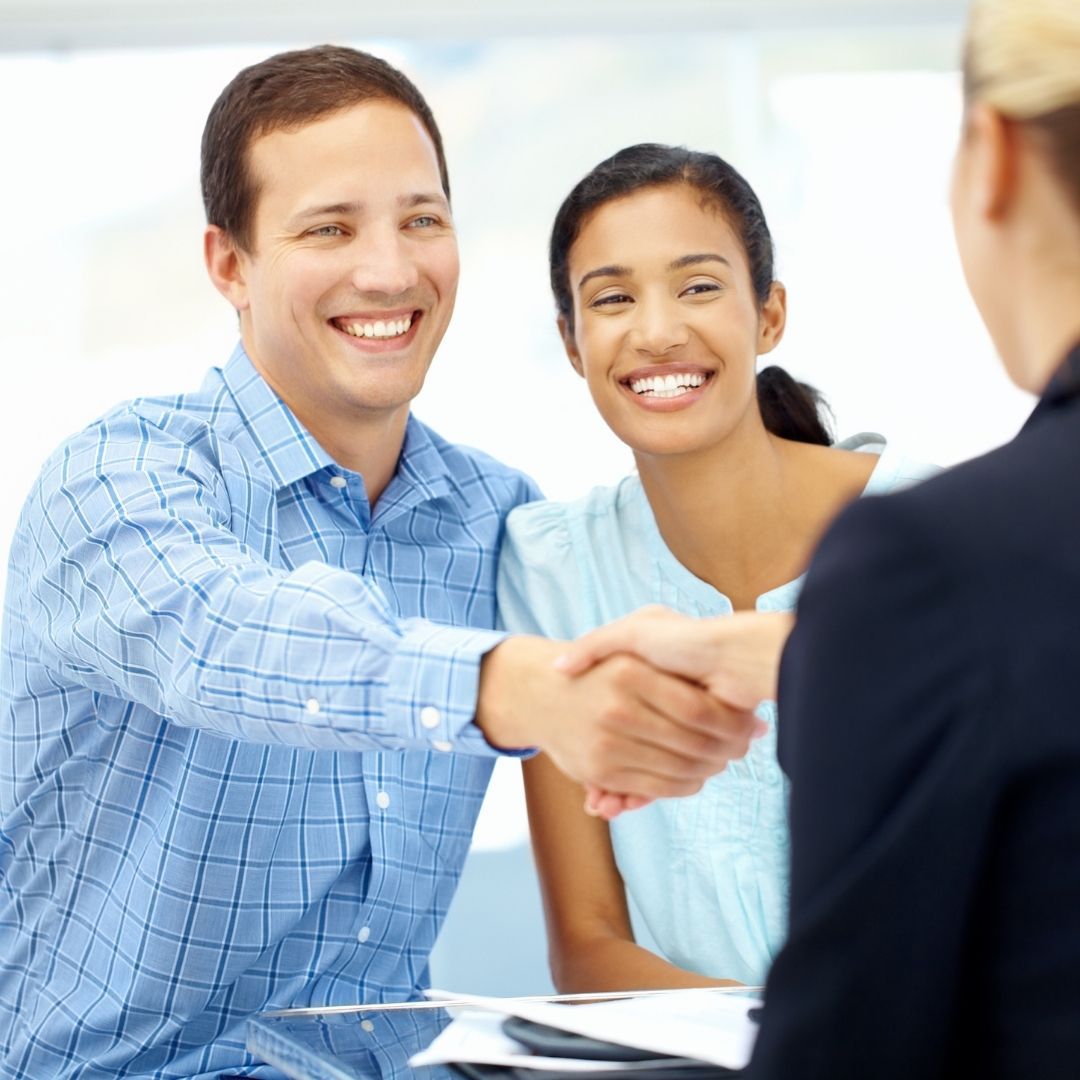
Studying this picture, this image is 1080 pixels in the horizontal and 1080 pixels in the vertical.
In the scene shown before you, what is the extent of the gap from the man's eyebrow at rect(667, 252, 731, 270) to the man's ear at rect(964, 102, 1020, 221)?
3.58 ft

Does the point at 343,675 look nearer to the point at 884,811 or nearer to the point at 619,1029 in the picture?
the point at 619,1029

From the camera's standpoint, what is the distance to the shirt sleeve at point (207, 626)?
128 cm

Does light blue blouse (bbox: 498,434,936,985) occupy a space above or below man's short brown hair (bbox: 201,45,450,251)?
below

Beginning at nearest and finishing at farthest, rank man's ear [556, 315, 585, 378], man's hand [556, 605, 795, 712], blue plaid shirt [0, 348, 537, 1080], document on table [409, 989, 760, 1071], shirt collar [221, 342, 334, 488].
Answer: document on table [409, 989, 760, 1071] < man's hand [556, 605, 795, 712] < blue plaid shirt [0, 348, 537, 1080] < shirt collar [221, 342, 334, 488] < man's ear [556, 315, 585, 378]

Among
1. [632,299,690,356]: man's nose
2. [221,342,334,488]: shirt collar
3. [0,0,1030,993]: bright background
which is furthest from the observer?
[0,0,1030,993]: bright background

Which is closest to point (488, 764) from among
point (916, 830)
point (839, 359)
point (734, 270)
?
point (734, 270)

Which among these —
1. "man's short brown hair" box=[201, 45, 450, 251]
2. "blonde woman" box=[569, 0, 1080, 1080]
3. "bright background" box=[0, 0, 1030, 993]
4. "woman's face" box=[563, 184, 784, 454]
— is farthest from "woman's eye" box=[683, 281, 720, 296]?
"bright background" box=[0, 0, 1030, 993]

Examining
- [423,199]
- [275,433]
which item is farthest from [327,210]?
[275,433]

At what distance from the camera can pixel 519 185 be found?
144 inches

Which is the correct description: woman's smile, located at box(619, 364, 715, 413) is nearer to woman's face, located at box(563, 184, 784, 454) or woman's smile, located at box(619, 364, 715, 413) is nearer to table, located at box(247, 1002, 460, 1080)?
woman's face, located at box(563, 184, 784, 454)

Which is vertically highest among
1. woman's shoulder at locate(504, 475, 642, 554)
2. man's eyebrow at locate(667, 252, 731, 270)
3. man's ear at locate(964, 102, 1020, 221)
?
A: man's eyebrow at locate(667, 252, 731, 270)

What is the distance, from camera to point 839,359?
368cm

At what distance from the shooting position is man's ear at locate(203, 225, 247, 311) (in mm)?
1924

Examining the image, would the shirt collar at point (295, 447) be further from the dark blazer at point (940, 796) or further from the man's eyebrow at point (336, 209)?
the dark blazer at point (940, 796)
